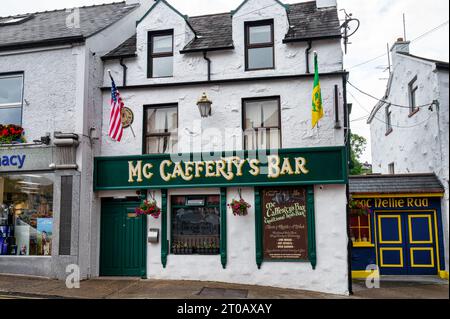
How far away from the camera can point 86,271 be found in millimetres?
10836

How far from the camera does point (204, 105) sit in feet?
35.7

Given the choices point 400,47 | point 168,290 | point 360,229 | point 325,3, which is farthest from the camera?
point 400,47

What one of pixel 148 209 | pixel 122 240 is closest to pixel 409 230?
pixel 148 209

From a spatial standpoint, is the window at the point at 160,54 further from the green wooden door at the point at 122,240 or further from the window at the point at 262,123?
the green wooden door at the point at 122,240

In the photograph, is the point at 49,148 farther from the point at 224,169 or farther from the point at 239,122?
the point at 239,122

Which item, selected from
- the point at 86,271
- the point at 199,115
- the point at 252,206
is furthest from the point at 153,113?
the point at 86,271

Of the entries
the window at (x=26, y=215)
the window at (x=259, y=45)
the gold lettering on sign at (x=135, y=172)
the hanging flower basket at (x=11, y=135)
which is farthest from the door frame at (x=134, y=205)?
the window at (x=259, y=45)

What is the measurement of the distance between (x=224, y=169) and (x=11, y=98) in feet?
22.6

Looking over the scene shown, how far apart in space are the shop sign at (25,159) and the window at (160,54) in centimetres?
379

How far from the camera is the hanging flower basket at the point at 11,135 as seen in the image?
11367 millimetres

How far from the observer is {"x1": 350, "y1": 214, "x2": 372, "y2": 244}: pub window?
513 inches

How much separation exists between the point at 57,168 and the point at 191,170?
3.80 meters

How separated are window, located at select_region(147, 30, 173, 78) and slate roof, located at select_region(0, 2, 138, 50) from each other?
160cm

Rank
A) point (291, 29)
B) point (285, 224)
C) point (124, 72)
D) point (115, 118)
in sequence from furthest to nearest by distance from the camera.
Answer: point (124, 72) → point (291, 29) → point (115, 118) → point (285, 224)
